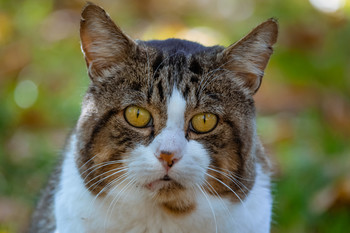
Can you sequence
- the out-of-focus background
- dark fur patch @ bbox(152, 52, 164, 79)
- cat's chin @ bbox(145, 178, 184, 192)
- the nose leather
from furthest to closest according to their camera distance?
the out-of-focus background
dark fur patch @ bbox(152, 52, 164, 79)
cat's chin @ bbox(145, 178, 184, 192)
the nose leather

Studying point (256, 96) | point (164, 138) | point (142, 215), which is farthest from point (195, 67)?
point (256, 96)

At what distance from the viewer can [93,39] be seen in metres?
2.32

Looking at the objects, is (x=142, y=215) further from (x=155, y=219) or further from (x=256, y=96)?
(x=256, y=96)

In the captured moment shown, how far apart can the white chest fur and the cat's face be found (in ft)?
0.16

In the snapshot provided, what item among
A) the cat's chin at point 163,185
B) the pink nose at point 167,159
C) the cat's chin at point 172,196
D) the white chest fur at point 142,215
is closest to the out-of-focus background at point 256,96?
the white chest fur at point 142,215

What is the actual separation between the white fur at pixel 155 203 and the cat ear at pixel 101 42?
32cm

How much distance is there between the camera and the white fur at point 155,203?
6.78ft

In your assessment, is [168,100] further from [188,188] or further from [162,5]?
[162,5]

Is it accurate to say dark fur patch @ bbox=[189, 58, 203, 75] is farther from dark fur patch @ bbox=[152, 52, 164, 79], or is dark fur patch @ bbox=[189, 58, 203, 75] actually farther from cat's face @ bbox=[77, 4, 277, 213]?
dark fur patch @ bbox=[152, 52, 164, 79]

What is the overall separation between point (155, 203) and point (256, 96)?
3.15 m

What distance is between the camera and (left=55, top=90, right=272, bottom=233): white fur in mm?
2066

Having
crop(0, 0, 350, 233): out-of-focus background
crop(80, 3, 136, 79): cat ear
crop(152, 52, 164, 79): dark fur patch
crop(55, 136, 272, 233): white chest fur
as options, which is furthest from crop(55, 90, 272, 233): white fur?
crop(0, 0, 350, 233): out-of-focus background

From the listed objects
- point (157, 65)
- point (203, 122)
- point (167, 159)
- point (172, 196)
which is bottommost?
point (172, 196)

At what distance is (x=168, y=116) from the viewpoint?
2.12 meters
